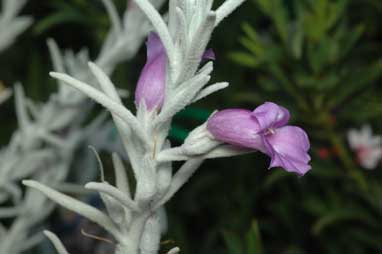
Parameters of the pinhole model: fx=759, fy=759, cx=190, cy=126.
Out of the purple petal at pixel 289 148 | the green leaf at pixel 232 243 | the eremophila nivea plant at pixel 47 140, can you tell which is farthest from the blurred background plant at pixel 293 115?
the purple petal at pixel 289 148

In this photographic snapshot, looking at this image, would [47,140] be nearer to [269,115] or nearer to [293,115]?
[293,115]

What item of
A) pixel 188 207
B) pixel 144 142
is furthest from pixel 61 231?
pixel 144 142

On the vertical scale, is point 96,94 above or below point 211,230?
above

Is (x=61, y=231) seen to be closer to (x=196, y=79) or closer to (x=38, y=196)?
(x=38, y=196)

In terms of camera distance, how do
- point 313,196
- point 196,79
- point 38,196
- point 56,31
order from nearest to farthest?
1. point 196,79
2. point 38,196
3. point 313,196
4. point 56,31

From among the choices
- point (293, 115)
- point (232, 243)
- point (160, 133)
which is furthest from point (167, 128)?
point (293, 115)

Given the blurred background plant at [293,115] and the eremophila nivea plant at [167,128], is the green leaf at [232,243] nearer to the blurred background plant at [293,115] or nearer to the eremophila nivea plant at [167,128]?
the blurred background plant at [293,115]

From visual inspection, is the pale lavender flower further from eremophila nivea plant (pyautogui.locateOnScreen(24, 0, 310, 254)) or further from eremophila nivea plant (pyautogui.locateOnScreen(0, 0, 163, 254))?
eremophila nivea plant (pyautogui.locateOnScreen(0, 0, 163, 254))
